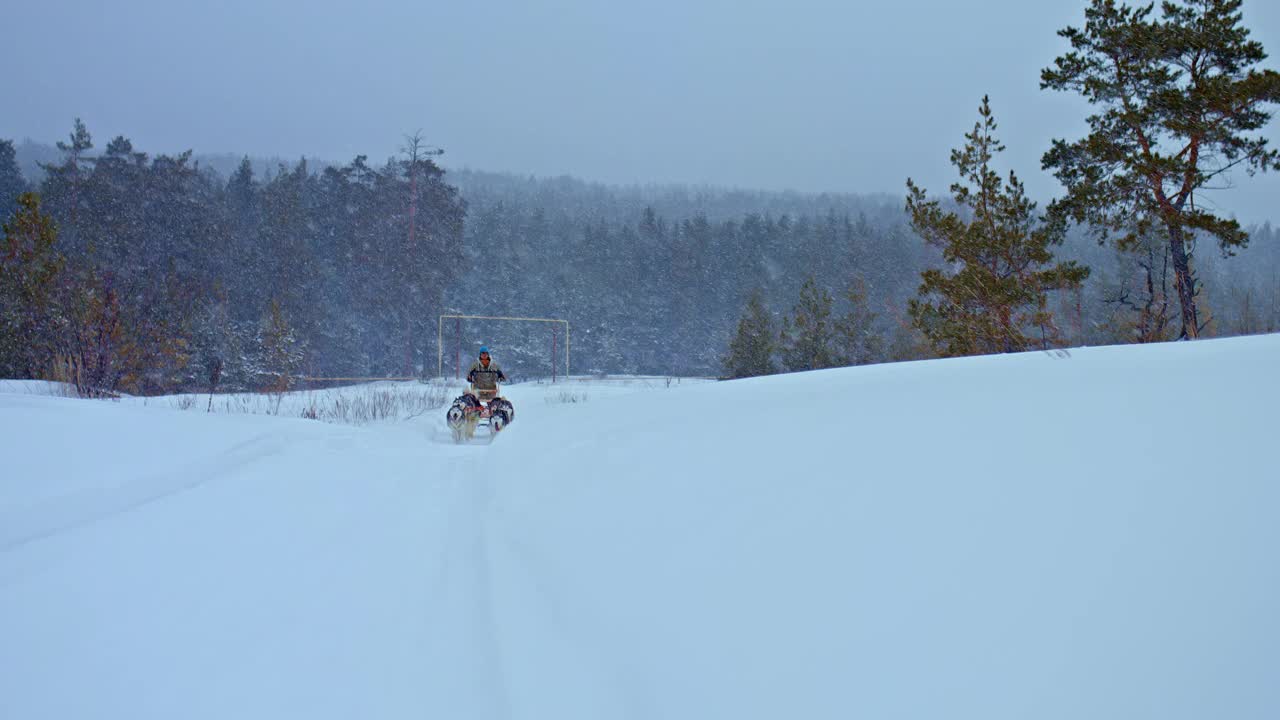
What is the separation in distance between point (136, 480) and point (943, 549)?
13.9ft

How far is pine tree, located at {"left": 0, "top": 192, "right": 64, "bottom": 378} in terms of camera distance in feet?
57.7

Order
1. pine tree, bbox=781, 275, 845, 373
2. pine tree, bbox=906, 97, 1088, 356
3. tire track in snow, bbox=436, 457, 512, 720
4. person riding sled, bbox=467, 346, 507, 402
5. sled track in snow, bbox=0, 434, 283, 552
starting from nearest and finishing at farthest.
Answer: tire track in snow, bbox=436, 457, 512, 720 → sled track in snow, bbox=0, 434, 283, 552 → person riding sled, bbox=467, 346, 507, 402 → pine tree, bbox=906, 97, 1088, 356 → pine tree, bbox=781, 275, 845, 373

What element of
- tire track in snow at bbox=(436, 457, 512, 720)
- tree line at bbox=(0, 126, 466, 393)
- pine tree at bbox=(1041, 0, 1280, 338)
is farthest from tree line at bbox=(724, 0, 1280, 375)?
tree line at bbox=(0, 126, 466, 393)

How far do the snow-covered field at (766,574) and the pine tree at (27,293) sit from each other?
1758 centimetres

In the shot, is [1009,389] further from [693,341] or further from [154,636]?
[693,341]

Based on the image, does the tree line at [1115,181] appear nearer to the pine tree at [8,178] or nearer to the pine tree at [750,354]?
the pine tree at [750,354]

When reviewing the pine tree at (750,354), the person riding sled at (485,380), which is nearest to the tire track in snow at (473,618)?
the person riding sled at (485,380)

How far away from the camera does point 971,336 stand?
14547mm

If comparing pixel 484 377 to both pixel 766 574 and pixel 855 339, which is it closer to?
pixel 766 574

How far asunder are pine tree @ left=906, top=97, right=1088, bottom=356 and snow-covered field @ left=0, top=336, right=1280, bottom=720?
12067mm

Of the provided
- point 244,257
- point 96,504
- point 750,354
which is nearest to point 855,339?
point 750,354

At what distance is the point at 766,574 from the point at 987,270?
15.6 metres

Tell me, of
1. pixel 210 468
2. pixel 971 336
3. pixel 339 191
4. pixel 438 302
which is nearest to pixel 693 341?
pixel 438 302

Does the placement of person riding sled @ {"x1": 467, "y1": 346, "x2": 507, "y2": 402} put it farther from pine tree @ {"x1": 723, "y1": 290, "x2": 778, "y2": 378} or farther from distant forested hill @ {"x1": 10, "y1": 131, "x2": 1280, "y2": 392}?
pine tree @ {"x1": 723, "y1": 290, "x2": 778, "y2": 378}
